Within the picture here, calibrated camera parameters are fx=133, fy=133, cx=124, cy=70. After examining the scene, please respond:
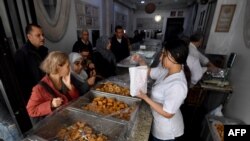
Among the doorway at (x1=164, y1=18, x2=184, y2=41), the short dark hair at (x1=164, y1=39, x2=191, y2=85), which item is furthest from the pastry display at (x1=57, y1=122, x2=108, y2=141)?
the doorway at (x1=164, y1=18, x2=184, y2=41)

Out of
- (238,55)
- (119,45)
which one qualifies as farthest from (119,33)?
(238,55)

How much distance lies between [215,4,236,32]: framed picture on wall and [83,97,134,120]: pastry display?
2582 millimetres

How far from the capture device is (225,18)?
2533 mm

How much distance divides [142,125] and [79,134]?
17.8 inches

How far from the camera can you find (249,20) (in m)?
1.92

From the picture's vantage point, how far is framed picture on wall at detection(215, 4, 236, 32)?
2461mm

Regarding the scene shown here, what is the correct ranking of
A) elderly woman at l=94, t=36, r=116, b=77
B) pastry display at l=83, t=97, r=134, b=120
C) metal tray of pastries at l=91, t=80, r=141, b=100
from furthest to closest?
elderly woman at l=94, t=36, r=116, b=77
metal tray of pastries at l=91, t=80, r=141, b=100
pastry display at l=83, t=97, r=134, b=120

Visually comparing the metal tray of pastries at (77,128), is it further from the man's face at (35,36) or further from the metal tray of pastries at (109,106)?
the man's face at (35,36)

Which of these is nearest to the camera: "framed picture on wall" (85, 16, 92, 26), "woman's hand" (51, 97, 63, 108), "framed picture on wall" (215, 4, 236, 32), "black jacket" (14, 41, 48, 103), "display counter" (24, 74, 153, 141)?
"display counter" (24, 74, 153, 141)

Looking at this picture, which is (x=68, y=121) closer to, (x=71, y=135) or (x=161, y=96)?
(x=71, y=135)

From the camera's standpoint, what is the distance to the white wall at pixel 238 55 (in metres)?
1.67

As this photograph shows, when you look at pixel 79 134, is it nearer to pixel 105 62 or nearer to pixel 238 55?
pixel 105 62

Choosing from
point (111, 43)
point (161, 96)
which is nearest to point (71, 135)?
point (161, 96)

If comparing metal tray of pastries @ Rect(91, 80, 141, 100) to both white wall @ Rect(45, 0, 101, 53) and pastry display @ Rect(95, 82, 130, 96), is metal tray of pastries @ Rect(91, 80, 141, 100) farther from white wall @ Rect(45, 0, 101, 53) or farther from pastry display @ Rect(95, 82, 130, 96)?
white wall @ Rect(45, 0, 101, 53)
